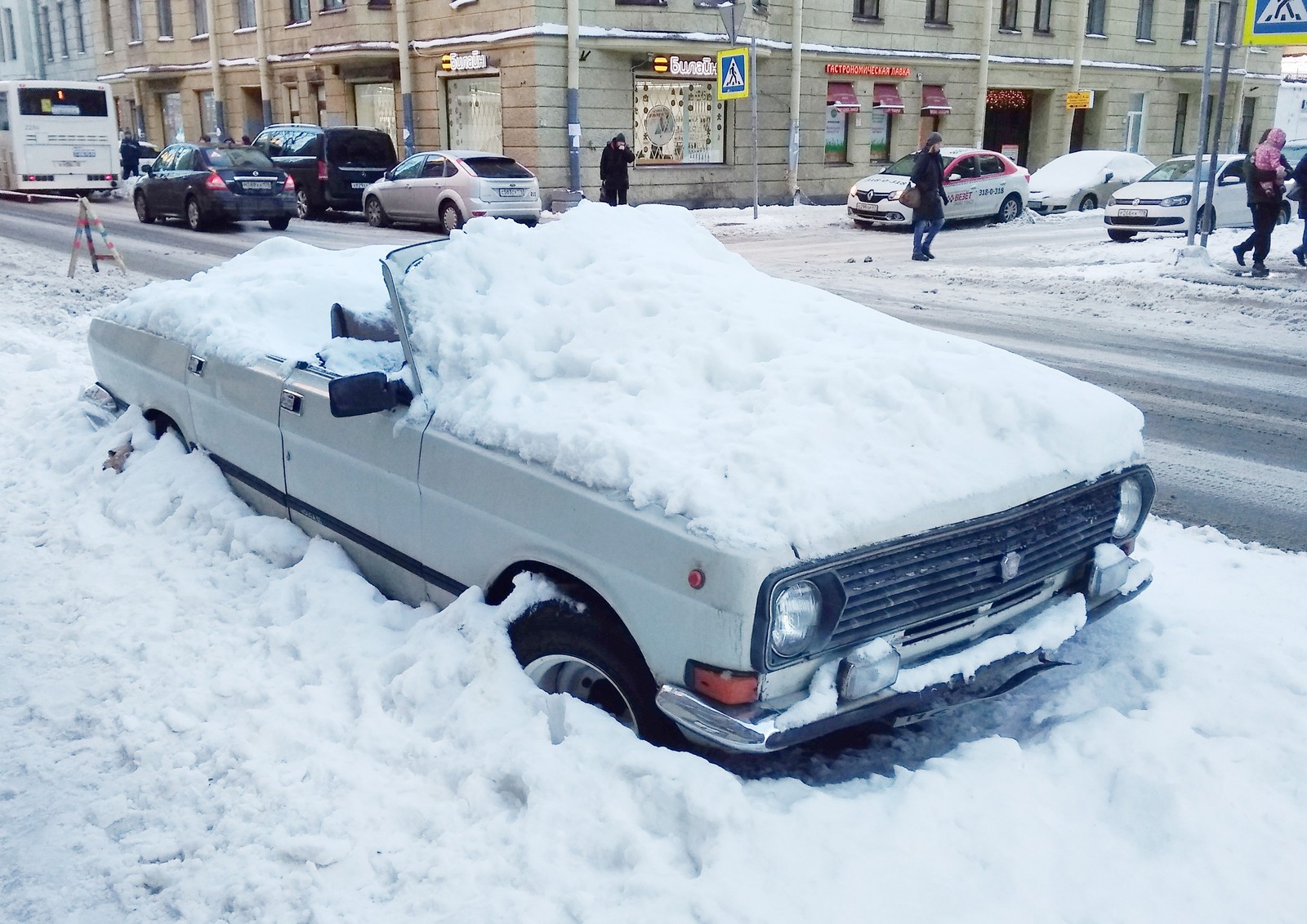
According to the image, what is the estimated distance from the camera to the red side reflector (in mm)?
2709

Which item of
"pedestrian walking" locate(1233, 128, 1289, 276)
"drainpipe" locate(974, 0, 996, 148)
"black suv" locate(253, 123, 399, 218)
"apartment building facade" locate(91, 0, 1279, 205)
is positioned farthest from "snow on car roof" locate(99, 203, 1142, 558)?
"drainpipe" locate(974, 0, 996, 148)

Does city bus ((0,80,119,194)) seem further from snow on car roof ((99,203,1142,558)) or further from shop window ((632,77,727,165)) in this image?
snow on car roof ((99,203,1142,558))

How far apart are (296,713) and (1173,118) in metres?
41.8

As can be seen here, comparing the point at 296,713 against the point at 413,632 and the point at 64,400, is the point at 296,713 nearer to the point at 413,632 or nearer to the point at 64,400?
the point at 413,632

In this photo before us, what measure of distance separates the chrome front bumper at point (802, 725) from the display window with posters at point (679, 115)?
24.9m

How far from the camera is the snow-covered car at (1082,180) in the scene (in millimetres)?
26547

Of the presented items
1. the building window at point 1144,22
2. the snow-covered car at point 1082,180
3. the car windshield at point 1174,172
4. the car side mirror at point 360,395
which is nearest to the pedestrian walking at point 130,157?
the snow-covered car at point 1082,180

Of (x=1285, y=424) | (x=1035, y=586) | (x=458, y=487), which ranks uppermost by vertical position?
(x=458, y=487)

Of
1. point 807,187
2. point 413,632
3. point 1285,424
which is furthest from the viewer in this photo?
point 807,187

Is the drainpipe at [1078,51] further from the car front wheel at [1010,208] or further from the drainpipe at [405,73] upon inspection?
the drainpipe at [405,73]

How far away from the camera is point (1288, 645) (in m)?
3.88

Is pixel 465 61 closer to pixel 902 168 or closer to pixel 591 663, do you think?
pixel 902 168

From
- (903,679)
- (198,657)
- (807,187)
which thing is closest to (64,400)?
(198,657)

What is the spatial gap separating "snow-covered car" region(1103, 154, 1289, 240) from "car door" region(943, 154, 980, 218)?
4447 mm
